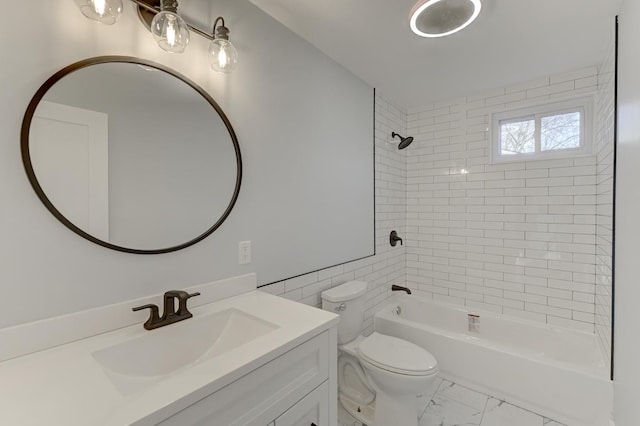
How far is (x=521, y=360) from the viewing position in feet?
6.34

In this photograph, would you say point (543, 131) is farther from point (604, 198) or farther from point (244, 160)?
point (244, 160)

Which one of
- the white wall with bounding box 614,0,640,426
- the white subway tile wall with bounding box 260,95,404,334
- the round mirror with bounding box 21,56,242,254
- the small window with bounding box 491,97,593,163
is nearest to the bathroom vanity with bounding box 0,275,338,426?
the round mirror with bounding box 21,56,242,254

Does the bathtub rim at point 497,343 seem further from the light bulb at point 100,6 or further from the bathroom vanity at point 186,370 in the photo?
the light bulb at point 100,6

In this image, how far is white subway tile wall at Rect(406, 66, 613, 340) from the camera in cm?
215

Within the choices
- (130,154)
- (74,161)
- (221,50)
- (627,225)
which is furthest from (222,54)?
(627,225)

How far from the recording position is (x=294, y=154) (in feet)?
5.62

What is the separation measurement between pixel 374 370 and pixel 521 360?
3.73ft

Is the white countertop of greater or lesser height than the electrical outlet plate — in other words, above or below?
below

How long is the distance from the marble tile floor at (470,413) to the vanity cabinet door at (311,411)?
998 millimetres

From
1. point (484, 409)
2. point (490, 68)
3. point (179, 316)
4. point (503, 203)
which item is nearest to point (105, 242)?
point (179, 316)

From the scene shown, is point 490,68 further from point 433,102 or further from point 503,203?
point 503,203

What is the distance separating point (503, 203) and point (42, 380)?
308cm

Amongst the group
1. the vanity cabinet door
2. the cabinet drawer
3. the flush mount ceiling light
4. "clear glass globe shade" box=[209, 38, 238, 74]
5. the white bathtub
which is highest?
the flush mount ceiling light

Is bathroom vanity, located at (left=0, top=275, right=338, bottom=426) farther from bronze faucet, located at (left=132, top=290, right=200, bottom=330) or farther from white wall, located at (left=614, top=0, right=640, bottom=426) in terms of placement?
white wall, located at (left=614, top=0, right=640, bottom=426)
